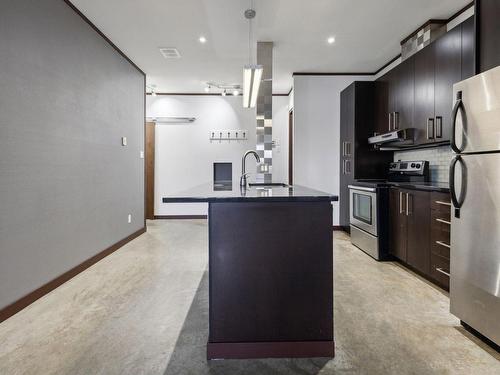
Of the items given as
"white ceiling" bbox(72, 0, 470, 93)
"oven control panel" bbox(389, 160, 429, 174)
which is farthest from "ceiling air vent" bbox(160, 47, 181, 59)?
"oven control panel" bbox(389, 160, 429, 174)

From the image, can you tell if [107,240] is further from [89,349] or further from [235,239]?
[235,239]

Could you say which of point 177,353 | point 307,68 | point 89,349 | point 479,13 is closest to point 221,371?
point 177,353

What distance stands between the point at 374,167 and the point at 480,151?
8.99ft

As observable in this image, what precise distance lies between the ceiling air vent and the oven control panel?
3.51 m

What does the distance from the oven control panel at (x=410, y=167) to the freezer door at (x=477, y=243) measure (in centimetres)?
178

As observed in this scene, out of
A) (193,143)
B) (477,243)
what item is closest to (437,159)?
(477,243)

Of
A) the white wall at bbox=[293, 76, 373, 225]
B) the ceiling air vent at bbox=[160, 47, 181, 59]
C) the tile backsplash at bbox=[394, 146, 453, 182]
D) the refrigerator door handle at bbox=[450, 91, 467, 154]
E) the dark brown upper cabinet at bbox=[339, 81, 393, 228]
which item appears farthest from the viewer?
the white wall at bbox=[293, 76, 373, 225]

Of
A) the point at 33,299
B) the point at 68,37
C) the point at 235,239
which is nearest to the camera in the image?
the point at 235,239

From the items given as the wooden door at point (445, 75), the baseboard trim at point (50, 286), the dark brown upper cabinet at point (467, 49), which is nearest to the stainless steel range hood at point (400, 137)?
the wooden door at point (445, 75)

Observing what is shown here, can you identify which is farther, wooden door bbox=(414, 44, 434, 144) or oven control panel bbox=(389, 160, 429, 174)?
oven control panel bbox=(389, 160, 429, 174)

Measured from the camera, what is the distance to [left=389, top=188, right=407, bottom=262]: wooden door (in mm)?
3225

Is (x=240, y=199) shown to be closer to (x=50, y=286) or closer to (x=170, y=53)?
(x=50, y=286)

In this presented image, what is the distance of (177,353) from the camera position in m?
1.75

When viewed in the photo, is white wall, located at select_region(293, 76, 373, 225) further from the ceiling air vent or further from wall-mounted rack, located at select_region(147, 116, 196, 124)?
wall-mounted rack, located at select_region(147, 116, 196, 124)
